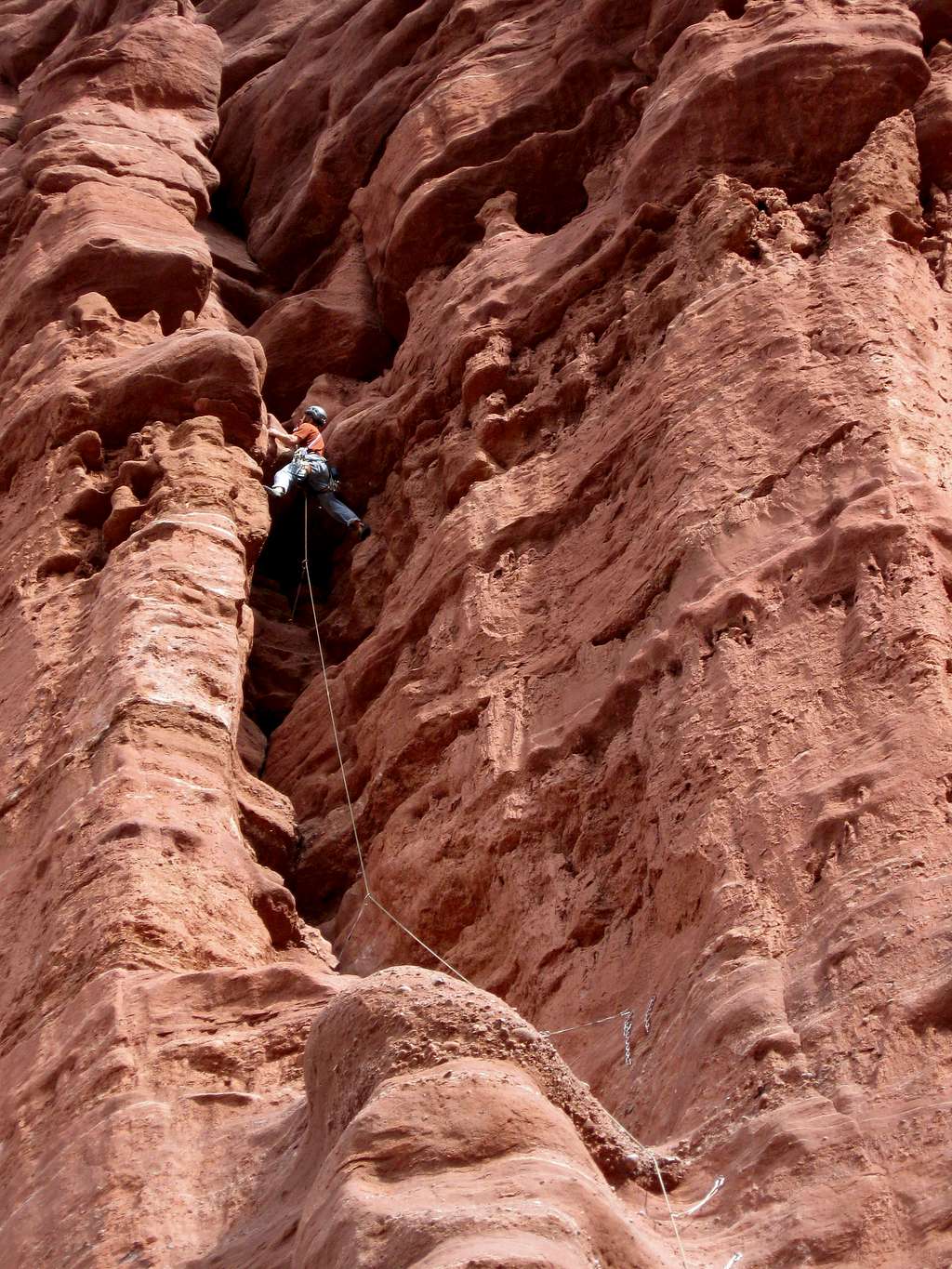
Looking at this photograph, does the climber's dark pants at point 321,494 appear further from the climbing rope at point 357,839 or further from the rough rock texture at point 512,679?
the climbing rope at point 357,839

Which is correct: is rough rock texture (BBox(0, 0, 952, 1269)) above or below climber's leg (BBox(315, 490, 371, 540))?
above

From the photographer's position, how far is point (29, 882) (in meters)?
8.76

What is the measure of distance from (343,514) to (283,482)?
0.46 metres

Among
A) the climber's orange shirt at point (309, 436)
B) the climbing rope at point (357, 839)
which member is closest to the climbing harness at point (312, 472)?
the climber's orange shirt at point (309, 436)

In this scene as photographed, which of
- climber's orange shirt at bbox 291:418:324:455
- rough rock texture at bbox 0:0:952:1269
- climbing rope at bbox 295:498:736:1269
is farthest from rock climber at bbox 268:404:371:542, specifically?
climbing rope at bbox 295:498:736:1269

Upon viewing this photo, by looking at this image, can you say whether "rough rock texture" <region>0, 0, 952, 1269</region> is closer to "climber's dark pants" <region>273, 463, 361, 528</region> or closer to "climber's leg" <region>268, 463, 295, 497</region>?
"climber's dark pants" <region>273, 463, 361, 528</region>

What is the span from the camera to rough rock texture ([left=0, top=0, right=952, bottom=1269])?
585cm

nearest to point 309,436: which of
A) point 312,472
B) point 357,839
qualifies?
point 312,472

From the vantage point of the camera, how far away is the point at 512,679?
9484 mm

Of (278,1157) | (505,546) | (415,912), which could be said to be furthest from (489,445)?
(278,1157)

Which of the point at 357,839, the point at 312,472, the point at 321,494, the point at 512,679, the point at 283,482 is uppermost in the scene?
the point at 512,679

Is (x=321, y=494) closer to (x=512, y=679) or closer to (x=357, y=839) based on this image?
(x=357, y=839)

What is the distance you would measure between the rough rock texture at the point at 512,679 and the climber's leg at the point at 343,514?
0.52ft

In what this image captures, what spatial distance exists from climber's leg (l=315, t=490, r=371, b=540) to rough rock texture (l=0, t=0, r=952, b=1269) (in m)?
0.16
